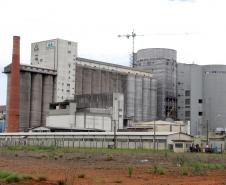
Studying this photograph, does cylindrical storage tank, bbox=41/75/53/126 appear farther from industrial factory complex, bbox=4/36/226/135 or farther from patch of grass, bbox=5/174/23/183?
patch of grass, bbox=5/174/23/183

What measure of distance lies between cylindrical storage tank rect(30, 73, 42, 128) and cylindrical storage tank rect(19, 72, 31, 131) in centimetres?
145

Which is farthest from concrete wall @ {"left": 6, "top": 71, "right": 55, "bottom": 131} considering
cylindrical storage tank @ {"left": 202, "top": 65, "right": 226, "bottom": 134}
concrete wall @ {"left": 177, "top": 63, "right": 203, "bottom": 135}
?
cylindrical storage tank @ {"left": 202, "top": 65, "right": 226, "bottom": 134}

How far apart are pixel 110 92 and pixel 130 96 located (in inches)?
374

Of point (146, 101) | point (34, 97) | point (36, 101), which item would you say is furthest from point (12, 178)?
point (146, 101)

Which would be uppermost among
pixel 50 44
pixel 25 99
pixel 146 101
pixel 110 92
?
pixel 50 44

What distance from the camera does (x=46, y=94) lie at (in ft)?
500

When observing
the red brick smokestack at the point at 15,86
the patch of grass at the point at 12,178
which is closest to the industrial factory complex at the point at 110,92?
the red brick smokestack at the point at 15,86

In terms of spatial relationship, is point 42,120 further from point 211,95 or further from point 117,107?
point 211,95

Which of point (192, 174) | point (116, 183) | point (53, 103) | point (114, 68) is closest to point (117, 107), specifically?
point (53, 103)

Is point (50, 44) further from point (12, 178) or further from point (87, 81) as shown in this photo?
point (12, 178)

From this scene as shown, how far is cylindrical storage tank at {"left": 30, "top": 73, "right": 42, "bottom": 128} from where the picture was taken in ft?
488

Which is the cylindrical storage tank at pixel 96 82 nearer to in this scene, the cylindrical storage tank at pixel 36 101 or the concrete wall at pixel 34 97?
the concrete wall at pixel 34 97

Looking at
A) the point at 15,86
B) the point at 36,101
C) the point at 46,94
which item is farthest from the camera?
the point at 46,94

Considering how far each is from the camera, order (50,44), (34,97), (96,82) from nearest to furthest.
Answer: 1. (34,97)
2. (50,44)
3. (96,82)
